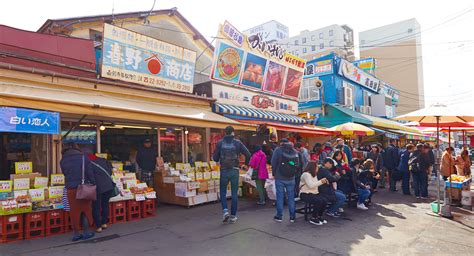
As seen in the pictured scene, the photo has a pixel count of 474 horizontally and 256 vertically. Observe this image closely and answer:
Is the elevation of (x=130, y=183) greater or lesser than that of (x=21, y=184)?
lesser

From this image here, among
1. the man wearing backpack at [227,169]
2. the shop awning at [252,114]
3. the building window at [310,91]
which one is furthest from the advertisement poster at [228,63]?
the building window at [310,91]

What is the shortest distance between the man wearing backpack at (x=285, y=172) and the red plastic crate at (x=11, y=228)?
4803mm

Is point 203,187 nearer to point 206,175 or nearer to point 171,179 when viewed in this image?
point 206,175

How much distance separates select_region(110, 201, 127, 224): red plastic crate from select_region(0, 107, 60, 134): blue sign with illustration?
2015mm

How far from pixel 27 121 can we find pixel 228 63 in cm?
792

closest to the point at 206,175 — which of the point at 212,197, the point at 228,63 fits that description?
the point at 212,197

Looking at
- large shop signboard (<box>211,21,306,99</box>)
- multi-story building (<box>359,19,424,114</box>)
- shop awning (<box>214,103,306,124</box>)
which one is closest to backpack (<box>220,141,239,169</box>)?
shop awning (<box>214,103,306,124</box>)

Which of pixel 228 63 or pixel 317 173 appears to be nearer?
pixel 317 173

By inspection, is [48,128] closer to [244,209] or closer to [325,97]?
[244,209]

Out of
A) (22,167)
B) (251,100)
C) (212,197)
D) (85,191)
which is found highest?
(251,100)

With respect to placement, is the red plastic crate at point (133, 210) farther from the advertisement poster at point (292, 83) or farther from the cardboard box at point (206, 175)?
the advertisement poster at point (292, 83)

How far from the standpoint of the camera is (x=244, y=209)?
7.87 m

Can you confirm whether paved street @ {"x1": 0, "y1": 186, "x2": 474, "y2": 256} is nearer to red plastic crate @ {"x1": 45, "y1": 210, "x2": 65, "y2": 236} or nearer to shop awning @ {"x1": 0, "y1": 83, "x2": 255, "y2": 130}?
red plastic crate @ {"x1": 45, "y1": 210, "x2": 65, "y2": 236}

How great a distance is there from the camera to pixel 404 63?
5831 centimetres
